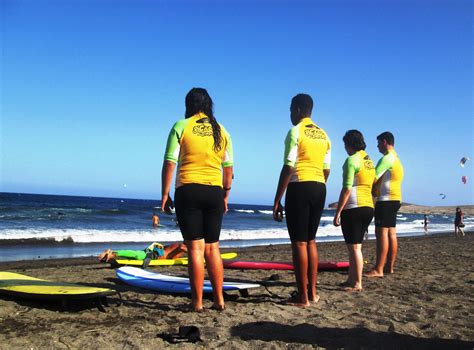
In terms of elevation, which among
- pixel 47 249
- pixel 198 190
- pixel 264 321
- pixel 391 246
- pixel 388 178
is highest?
pixel 388 178

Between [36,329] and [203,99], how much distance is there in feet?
7.83

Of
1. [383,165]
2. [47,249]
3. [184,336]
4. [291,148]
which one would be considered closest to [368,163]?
[383,165]

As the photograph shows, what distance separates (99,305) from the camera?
389 cm

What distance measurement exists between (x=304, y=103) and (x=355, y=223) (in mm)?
1644

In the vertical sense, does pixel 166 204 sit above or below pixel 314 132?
below

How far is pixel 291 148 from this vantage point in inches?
161

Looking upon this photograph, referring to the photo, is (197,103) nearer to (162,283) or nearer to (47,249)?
(162,283)

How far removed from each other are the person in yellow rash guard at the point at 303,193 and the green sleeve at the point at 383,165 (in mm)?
1995

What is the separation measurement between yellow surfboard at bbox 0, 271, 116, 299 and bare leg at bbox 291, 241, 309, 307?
1.74 meters

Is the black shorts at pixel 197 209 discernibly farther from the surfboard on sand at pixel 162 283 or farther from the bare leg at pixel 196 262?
the surfboard on sand at pixel 162 283

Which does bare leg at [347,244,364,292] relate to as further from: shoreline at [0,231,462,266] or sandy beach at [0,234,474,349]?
shoreline at [0,231,462,266]

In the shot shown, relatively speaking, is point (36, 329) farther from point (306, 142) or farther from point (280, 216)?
point (306, 142)

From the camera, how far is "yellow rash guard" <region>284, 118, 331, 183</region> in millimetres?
4082

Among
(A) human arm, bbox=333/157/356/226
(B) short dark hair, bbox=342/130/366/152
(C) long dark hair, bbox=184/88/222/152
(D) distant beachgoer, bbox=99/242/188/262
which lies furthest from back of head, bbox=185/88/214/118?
(D) distant beachgoer, bbox=99/242/188/262
